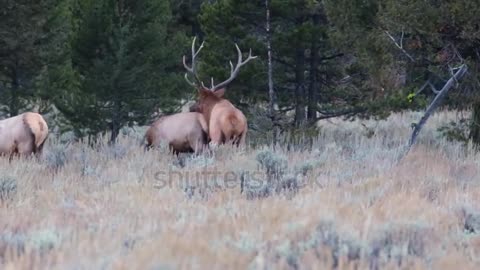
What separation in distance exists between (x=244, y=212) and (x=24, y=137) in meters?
5.14

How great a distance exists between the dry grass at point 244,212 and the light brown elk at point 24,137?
1.84 ft

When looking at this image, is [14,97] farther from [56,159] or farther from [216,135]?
[56,159]

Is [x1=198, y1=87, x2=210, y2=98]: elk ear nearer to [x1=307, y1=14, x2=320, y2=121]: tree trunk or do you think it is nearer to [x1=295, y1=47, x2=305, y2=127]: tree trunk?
[x1=295, y1=47, x2=305, y2=127]: tree trunk

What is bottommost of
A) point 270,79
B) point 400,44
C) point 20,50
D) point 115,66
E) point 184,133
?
point 184,133

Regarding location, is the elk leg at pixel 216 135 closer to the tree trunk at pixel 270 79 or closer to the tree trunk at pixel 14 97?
the tree trunk at pixel 270 79

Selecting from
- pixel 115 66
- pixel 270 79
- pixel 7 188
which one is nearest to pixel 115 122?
pixel 115 66

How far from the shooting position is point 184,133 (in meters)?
10.6

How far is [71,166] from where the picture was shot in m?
8.48

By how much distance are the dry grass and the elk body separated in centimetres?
108

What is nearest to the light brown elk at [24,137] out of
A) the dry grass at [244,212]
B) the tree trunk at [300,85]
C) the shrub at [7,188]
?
the dry grass at [244,212]

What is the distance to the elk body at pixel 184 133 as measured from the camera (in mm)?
10508

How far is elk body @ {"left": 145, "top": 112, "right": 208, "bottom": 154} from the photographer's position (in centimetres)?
1051

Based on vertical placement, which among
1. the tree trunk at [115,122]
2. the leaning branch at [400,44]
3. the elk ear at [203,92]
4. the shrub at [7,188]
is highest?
the leaning branch at [400,44]

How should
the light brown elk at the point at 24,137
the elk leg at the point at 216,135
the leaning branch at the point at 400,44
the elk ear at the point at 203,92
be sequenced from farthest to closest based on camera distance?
1. the elk ear at the point at 203,92
2. the elk leg at the point at 216,135
3. the leaning branch at the point at 400,44
4. the light brown elk at the point at 24,137
